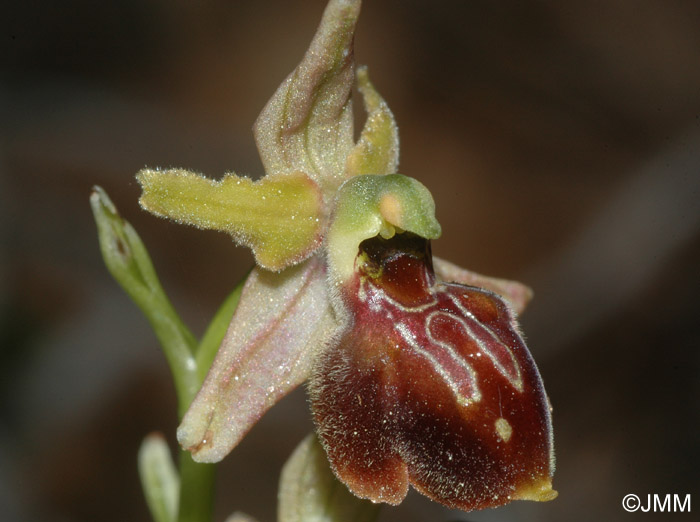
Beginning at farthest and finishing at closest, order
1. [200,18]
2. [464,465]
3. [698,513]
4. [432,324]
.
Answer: [200,18]
[698,513]
[432,324]
[464,465]

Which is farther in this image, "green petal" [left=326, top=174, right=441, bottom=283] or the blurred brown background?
the blurred brown background

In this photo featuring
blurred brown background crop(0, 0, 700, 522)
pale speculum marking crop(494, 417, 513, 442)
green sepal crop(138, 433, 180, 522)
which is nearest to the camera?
pale speculum marking crop(494, 417, 513, 442)

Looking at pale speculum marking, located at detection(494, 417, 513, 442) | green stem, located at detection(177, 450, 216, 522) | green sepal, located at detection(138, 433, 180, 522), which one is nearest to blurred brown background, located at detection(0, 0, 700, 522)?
green sepal, located at detection(138, 433, 180, 522)

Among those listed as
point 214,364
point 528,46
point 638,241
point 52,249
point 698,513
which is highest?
point 214,364

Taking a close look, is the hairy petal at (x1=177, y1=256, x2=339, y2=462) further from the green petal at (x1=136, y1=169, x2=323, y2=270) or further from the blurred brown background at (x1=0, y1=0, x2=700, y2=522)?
the blurred brown background at (x1=0, y1=0, x2=700, y2=522)

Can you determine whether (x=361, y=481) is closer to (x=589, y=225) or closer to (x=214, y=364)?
(x=214, y=364)

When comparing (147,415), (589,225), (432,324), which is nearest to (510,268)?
(589,225)
